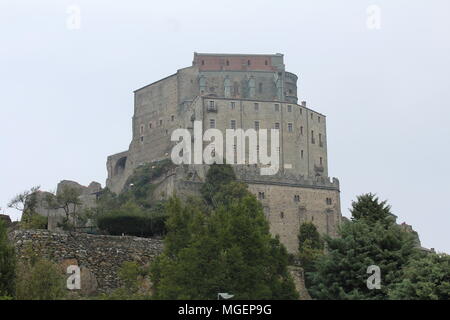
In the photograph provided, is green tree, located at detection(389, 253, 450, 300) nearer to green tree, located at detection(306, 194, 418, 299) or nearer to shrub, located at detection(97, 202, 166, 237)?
green tree, located at detection(306, 194, 418, 299)

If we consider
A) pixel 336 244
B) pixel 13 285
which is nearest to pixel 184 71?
pixel 336 244

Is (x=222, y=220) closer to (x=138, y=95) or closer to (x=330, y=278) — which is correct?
(x=330, y=278)

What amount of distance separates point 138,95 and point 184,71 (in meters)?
8.09

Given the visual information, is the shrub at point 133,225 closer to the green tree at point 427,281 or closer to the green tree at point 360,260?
the green tree at point 360,260

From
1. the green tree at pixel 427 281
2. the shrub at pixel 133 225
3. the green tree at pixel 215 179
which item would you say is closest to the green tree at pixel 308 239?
the green tree at pixel 215 179

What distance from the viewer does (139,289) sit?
35938mm

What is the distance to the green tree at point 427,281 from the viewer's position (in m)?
33.8

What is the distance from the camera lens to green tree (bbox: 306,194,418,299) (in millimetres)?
37969

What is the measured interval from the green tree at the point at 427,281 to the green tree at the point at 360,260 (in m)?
2.05

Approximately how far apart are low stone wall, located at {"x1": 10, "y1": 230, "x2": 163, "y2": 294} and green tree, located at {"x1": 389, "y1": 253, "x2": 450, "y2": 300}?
10.9 m

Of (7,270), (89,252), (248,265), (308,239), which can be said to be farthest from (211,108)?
(7,270)

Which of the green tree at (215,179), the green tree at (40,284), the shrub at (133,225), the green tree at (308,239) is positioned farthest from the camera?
the green tree at (215,179)

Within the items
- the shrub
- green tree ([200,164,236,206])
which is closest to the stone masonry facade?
green tree ([200,164,236,206])

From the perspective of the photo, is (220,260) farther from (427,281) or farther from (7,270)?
(427,281)
